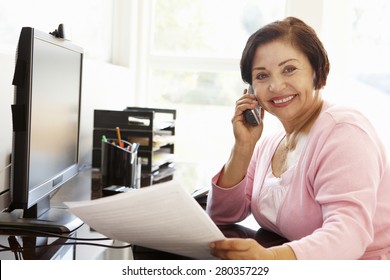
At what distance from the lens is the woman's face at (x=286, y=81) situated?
1.30 meters

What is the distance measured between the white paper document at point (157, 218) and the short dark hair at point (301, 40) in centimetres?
55

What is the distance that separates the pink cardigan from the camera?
3.23 feet

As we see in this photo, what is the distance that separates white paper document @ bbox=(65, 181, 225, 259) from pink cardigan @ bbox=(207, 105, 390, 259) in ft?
0.59

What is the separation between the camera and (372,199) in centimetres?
103

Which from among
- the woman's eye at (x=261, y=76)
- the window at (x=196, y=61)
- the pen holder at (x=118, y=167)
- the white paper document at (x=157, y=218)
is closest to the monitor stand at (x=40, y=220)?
the white paper document at (x=157, y=218)

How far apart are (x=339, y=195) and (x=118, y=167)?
1081mm

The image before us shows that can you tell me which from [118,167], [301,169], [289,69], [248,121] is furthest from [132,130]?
[301,169]

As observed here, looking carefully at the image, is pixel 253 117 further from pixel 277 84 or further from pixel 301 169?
pixel 301 169

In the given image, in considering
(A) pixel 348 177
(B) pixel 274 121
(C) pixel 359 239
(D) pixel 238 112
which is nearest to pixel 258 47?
(D) pixel 238 112

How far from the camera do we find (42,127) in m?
1.30

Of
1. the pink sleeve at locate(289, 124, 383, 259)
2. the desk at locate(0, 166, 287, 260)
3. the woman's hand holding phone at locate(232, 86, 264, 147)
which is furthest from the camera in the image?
the woman's hand holding phone at locate(232, 86, 264, 147)

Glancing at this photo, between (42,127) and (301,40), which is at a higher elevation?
(301,40)

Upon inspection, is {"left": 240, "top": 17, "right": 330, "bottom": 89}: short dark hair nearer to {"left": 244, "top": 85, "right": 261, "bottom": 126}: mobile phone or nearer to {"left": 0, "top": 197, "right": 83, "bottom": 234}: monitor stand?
{"left": 244, "top": 85, "right": 261, "bottom": 126}: mobile phone

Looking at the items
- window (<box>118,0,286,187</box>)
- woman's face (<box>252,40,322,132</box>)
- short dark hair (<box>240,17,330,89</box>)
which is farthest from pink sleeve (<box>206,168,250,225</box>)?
window (<box>118,0,286,187</box>)
